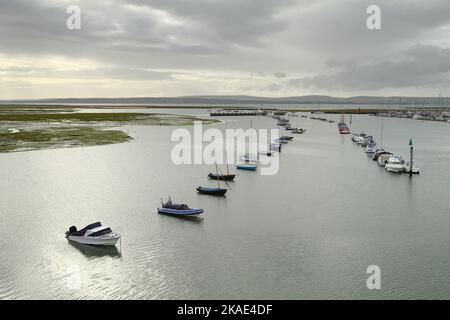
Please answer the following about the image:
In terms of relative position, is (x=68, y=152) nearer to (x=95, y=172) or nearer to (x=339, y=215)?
(x=95, y=172)

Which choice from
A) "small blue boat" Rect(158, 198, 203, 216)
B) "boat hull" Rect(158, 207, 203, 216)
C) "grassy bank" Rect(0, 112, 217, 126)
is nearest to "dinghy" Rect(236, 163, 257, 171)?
"small blue boat" Rect(158, 198, 203, 216)

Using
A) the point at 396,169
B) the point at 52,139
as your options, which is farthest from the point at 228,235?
the point at 52,139

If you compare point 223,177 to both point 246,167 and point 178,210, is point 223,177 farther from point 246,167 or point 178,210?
point 178,210

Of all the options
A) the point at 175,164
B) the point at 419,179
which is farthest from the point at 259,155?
the point at 419,179

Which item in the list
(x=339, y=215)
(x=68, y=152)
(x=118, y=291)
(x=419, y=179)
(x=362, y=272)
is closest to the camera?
(x=118, y=291)

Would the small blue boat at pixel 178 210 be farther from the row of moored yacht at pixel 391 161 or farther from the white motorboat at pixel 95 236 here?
the row of moored yacht at pixel 391 161

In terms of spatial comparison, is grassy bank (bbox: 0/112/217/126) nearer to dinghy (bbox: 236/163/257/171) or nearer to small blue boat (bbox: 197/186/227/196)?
dinghy (bbox: 236/163/257/171)
